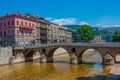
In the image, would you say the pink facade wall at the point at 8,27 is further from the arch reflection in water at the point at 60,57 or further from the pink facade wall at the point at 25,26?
the arch reflection in water at the point at 60,57

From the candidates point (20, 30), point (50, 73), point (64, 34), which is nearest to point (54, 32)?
point (64, 34)

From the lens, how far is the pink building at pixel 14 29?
6969 centimetres

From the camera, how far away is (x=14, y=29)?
227 ft

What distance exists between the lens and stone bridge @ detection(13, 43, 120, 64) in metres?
52.1

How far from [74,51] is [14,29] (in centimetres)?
2100

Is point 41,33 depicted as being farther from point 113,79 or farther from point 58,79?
point 113,79

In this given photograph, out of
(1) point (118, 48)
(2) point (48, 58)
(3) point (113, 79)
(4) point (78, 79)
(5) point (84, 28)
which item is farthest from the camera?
(5) point (84, 28)

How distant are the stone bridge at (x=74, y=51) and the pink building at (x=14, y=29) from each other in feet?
20.8

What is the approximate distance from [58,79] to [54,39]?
6862 cm

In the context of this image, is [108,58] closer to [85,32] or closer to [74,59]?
[74,59]

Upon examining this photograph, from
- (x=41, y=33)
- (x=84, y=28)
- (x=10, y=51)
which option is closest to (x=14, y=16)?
(x=10, y=51)

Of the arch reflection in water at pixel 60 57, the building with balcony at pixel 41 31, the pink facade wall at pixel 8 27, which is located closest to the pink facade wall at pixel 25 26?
the pink facade wall at pixel 8 27

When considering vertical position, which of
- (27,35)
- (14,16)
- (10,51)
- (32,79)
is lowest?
(32,79)

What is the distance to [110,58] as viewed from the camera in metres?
52.2
